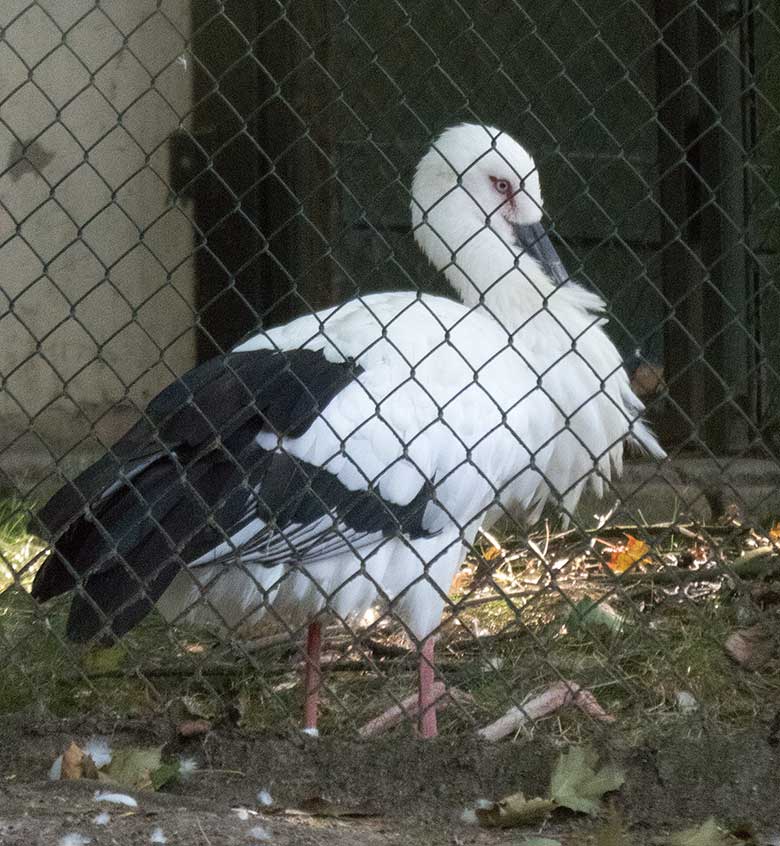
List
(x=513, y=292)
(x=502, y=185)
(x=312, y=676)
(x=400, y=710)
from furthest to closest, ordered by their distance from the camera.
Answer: (x=502, y=185), (x=513, y=292), (x=312, y=676), (x=400, y=710)

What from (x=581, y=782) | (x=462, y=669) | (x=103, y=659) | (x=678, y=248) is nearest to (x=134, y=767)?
(x=581, y=782)

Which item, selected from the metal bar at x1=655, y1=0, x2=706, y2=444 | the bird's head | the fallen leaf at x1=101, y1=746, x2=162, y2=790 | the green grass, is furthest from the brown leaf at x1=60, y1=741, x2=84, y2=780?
the metal bar at x1=655, y1=0, x2=706, y2=444

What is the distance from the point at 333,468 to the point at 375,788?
83 centimetres

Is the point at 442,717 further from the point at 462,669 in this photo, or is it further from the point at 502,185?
the point at 502,185

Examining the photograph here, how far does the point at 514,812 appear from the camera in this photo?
2393 millimetres

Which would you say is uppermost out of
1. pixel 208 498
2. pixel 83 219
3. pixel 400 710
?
pixel 83 219

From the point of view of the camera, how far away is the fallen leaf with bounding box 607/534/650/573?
411 centimetres

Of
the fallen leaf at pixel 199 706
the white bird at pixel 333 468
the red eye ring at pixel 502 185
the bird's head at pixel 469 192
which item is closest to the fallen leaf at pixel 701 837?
the white bird at pixel 333 468

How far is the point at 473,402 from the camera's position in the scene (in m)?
3.29

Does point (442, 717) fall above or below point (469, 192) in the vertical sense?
below

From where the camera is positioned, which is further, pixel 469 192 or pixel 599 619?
pixel 469 192

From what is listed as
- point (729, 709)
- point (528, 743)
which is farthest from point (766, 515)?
point (528, 743)

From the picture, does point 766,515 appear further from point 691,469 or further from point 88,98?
point 88,98

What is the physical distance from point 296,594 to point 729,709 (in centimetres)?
99
